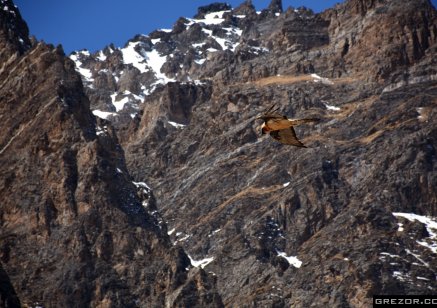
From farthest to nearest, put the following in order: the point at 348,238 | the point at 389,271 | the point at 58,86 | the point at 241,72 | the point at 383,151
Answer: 1. the point at 241,72
2. the point at 58,86
3. the point at 383,151
4. the point at 348,238
5. the point at 389,271

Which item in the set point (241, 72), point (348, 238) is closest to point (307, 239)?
point (348, 238)

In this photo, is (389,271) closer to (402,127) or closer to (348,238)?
(348,238)

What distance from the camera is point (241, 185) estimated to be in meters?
136

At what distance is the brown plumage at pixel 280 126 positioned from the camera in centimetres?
3591

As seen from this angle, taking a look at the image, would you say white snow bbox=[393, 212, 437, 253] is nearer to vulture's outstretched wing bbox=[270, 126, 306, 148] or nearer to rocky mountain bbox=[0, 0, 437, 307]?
rocky mountain bbox=[0, 0, 437, 307]

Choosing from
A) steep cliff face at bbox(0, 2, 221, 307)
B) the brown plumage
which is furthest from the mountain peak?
the brown plumage

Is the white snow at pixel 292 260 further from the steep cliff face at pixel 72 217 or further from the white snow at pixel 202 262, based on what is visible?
the steep cliff face at pixel 72 217

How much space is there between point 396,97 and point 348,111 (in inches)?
258

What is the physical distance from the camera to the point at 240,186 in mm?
136000

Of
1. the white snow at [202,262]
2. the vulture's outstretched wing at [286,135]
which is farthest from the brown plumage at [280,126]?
A: the white snow at [202,262]

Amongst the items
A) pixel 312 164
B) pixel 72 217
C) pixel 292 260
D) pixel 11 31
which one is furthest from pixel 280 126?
pixel 11 31

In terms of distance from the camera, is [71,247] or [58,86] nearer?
[71,247]

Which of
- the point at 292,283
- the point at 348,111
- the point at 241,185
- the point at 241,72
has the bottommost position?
the point at 292,283

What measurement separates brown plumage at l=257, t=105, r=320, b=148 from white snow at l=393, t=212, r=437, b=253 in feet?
240
